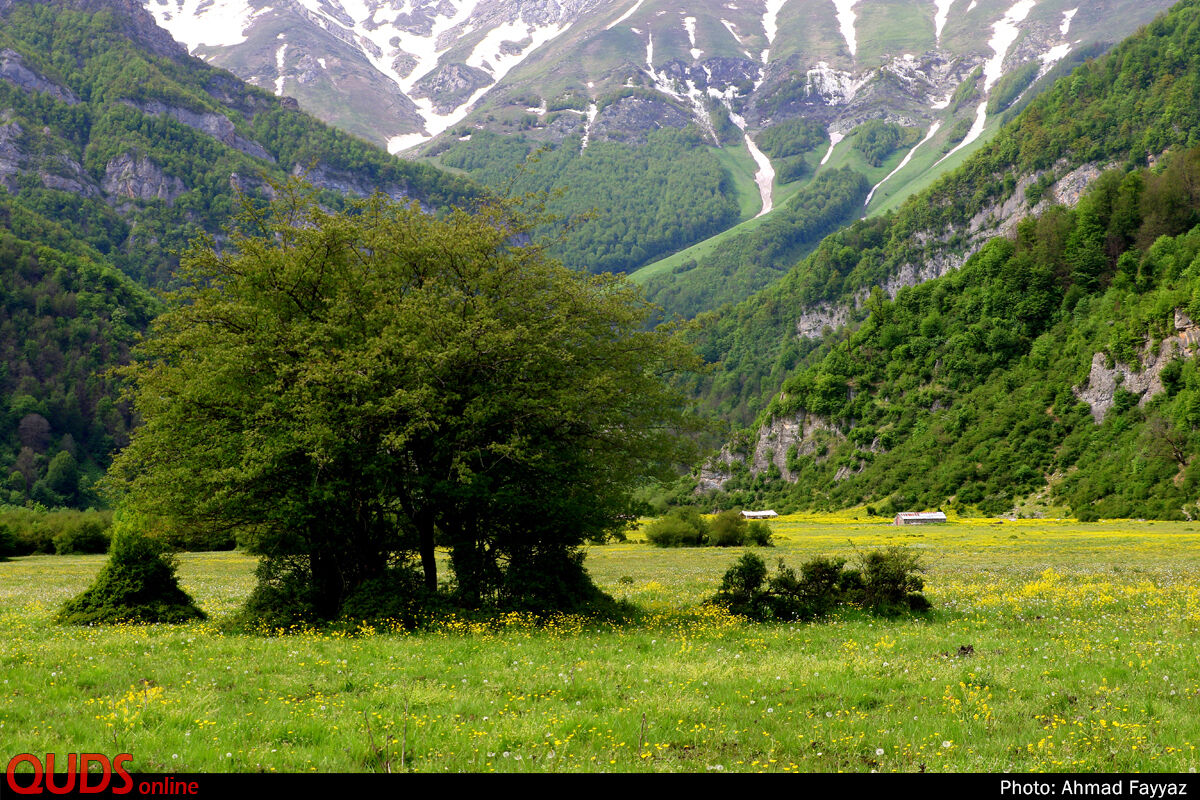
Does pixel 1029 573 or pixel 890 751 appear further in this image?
pixel 1029 573

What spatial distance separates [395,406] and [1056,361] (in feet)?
423

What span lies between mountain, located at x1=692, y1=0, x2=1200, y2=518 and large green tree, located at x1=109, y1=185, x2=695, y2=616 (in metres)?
42.3

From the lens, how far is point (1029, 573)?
34.3 meters

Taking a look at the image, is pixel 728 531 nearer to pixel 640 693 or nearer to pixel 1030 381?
pixel 640 693

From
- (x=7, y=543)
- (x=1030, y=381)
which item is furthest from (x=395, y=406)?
(x=1030, y=381)

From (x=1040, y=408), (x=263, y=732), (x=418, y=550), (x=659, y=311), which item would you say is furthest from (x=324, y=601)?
(x=1040, y=408)

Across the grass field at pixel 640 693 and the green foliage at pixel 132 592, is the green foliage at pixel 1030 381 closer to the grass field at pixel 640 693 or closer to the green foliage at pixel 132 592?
the grass field at pixel 640 693

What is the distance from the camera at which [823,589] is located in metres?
23.1

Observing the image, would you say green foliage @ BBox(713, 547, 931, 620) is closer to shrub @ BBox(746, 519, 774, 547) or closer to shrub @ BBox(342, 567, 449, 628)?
shrub @ BBox(342, 567, 449, 628)

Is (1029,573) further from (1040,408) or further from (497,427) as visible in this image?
(1040,408)

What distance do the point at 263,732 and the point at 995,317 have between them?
14917 centimetres

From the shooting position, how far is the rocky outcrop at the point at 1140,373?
319 ft

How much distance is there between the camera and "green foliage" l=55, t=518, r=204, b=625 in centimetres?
2191

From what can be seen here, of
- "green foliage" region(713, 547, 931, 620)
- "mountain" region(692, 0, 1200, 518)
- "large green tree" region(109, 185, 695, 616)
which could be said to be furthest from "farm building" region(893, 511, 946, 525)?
"large green tree" region(109, 185, 695, 616)
